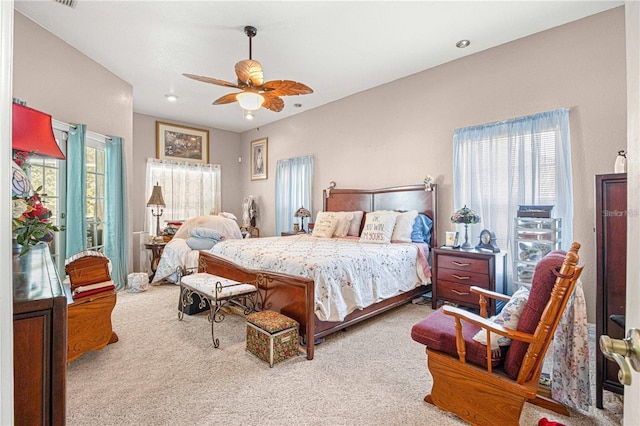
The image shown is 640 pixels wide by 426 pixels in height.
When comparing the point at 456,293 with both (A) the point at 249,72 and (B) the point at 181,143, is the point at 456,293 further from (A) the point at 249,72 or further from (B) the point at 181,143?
(B) the point at 181,143

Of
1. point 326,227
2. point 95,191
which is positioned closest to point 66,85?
point 95,191

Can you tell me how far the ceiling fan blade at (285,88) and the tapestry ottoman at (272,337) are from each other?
213 cm

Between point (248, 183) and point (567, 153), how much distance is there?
5928 mm

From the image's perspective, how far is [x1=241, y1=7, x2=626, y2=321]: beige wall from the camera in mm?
2807

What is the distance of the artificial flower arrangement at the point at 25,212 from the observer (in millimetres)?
1355

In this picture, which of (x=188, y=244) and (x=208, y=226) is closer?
(x=188, y=244)

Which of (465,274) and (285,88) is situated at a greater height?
(285,88)

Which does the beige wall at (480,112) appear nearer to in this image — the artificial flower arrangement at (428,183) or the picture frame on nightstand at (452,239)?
the artificial flower arrangement at (428,183)

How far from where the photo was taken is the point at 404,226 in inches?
152

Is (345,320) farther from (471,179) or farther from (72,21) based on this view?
(72,21)

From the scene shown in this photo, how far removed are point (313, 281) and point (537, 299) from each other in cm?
144

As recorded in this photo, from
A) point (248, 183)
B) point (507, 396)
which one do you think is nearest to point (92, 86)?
point (248, 183)

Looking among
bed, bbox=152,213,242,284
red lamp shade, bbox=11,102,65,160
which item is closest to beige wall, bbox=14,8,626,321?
bed, bbox=152,213,242,284

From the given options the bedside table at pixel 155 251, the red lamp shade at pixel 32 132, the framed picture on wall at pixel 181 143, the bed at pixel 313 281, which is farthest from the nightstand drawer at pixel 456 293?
the framed picture on wall at pixel 181 143
